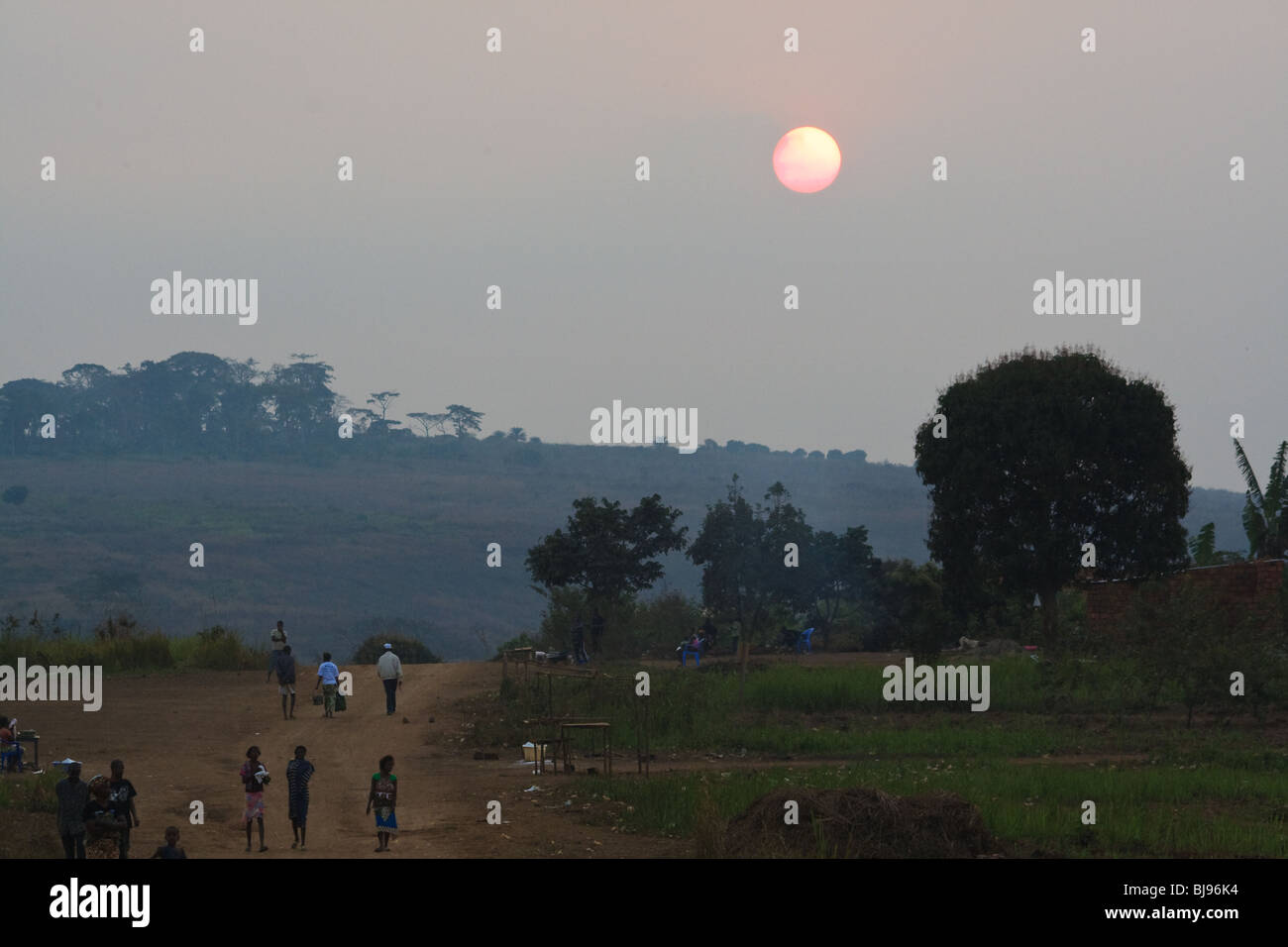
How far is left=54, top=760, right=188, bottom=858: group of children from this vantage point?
15.7 m

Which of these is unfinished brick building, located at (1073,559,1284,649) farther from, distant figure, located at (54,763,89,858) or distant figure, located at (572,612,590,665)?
distant figure, located at (54,763,89,858)

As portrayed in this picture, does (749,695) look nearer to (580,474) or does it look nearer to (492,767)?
(492,767)

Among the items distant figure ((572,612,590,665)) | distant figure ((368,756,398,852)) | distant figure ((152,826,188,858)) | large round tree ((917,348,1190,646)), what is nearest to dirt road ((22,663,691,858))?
→ distant figure ((368,756,398,852))

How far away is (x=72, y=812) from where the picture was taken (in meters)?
15.7

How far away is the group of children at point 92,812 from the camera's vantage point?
1569 cm

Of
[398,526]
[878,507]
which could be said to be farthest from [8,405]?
[878,507]

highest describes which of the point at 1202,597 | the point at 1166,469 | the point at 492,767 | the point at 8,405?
the point at 8,405

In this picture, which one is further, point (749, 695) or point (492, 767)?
point (749, 695)

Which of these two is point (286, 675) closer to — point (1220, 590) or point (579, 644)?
point (579, 644)

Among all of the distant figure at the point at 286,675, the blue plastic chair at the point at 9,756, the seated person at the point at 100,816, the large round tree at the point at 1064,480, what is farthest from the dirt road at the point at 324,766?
the large round tree at the point at 1064,480

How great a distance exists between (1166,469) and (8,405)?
138863 mm

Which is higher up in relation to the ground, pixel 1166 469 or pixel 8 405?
pixel 8 405

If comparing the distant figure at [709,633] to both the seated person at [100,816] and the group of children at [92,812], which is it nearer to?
the group of children at [92,812]

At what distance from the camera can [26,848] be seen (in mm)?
17547
